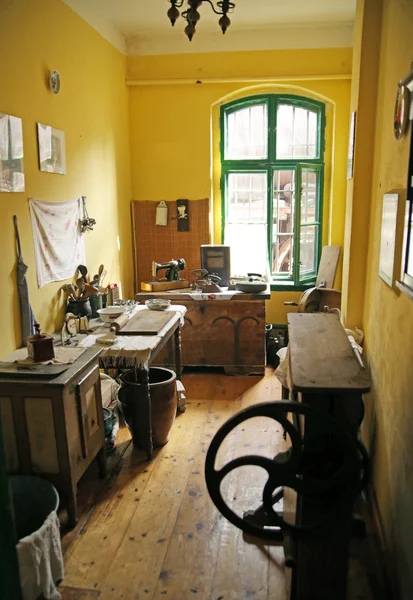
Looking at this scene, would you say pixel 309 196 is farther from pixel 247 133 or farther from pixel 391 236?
pixel 391 236

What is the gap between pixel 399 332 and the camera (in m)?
2.19

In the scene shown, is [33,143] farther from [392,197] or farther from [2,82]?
[392,197]

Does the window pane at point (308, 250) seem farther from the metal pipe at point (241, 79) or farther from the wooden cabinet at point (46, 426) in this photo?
the wooden cabinet at point (46, 426)

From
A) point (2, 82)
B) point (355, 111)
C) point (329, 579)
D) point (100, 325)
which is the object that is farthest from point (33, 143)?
point (329, 579)

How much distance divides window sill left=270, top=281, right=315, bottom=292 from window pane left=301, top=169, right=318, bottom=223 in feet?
2.32

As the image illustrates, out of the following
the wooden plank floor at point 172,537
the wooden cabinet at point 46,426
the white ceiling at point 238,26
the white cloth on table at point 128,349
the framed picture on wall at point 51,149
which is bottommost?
the wooden plank floor at point 172,537

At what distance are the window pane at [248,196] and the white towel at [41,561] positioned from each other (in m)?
4.18

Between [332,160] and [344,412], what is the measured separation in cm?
417

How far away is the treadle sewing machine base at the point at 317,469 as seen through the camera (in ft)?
5.34

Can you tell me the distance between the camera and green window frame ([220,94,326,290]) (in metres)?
5.41

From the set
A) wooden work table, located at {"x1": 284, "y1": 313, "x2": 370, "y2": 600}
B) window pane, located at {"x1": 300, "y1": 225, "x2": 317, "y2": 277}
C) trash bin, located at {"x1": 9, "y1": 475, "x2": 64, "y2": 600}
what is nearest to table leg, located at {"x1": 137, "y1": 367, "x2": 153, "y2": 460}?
trash bin, located at {"x1": 9, "y1": 475, "x2": 64, "y2": 600}

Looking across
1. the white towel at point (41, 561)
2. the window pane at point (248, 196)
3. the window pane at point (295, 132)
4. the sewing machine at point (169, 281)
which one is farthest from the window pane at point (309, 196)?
the white towel at point (41, 561)

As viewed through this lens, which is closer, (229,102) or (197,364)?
(197,364)

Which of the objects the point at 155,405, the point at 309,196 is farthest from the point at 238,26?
the point at 155,405
